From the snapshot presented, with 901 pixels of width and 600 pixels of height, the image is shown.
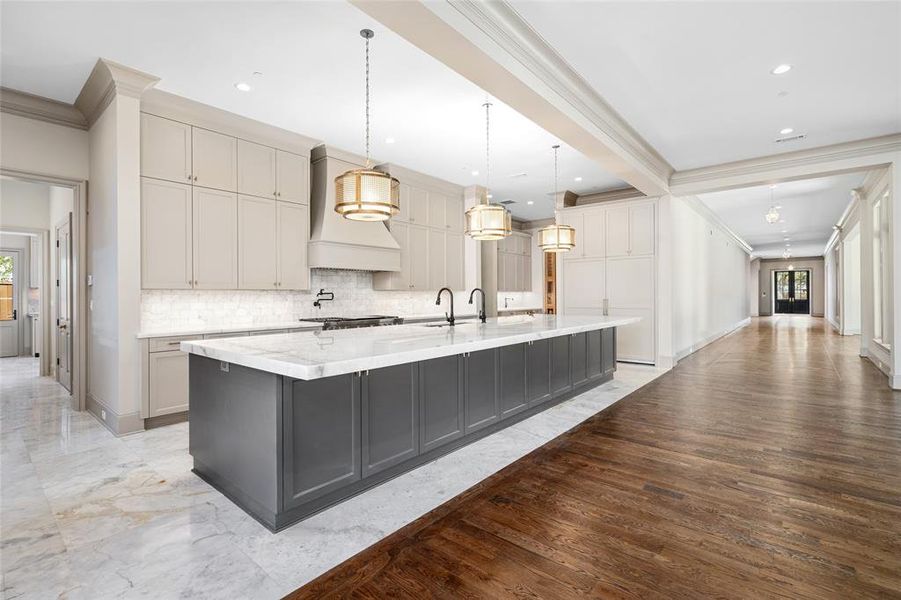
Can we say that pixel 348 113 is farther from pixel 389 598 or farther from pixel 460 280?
pixel 389 598

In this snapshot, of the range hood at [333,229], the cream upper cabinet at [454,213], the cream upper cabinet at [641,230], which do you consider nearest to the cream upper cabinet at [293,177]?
the range hood at [333,229]

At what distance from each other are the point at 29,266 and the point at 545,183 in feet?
33.4

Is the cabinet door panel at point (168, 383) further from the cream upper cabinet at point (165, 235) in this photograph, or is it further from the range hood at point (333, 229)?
the range hood at point (333, 229)

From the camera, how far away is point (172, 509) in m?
2.41

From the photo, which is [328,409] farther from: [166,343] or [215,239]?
[215,239]

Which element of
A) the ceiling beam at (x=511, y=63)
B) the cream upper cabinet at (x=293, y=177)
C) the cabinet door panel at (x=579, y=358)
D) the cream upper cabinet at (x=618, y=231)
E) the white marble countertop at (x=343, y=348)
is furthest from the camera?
the cream upper cabinet at (x=618, y=231)

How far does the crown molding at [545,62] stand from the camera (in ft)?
8.91

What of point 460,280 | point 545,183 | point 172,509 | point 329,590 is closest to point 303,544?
point 329,590

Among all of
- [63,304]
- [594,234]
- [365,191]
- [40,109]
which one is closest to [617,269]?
[594,234]

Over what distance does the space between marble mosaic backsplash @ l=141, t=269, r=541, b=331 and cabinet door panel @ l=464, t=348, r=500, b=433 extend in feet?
9.74

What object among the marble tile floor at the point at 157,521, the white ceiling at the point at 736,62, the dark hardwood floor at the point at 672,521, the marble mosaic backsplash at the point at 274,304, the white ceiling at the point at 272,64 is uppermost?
the white ceiling at the point at 272,64

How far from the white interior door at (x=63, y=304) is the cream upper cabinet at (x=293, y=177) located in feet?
8.37

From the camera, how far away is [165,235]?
13.6 feet

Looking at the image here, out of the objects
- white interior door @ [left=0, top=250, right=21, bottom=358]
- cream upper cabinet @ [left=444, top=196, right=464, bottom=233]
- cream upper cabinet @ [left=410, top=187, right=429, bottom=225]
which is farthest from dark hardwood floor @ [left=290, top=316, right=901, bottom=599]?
white interior door @ [left=0, top=250, right=21, bottom=358]
